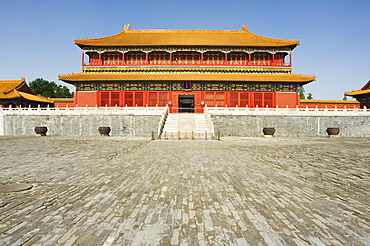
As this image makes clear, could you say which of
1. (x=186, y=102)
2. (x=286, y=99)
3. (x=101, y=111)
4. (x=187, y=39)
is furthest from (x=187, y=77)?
(x=286, y=99)

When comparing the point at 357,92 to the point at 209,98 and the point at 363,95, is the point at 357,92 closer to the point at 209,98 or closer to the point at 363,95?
the point at 363,95

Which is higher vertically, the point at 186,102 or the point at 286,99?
the point at 286,99

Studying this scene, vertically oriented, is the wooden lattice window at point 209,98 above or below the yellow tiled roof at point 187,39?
below

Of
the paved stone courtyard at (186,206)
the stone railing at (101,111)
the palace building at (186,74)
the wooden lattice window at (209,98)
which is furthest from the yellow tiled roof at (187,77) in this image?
the paved stone courtyard at (186,206)

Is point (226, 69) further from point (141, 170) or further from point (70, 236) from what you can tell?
point (70, 236)

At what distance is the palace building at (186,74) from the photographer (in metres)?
31.1

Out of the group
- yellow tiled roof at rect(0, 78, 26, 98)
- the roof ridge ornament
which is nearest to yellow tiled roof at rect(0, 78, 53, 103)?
yellow tiled roof at rect(0, 78, 26, 98)

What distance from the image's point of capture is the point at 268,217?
4.05 meters

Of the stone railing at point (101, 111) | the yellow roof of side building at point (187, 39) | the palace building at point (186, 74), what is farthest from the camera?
the yellow roof of side building at point (187, 39)

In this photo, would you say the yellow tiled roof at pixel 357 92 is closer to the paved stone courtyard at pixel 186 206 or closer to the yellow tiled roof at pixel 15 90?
the paved stone courtyard at pixel 186 206

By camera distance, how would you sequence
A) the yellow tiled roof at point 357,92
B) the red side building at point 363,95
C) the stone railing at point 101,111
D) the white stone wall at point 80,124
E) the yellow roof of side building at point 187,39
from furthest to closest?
the red side building at point 363,95, the yellow tiled roof at point 357,92, the yellow roof of side building at point 187,39, the stone railing at point 101,111, the white stone wall at point 80,124

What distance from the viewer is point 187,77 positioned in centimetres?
3108

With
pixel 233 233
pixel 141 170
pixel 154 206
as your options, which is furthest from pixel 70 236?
pixel 141 170

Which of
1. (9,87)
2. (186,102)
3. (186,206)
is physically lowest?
(186,206)
